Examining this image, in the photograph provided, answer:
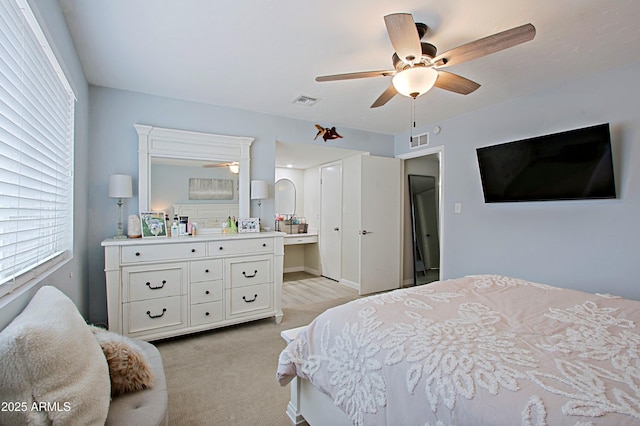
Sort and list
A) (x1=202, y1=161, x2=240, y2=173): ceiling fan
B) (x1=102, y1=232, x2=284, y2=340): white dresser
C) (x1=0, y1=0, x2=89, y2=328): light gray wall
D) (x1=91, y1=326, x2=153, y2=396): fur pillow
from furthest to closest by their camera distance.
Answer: (x1=202, y1=161, x2=240, y2=173): ceiling fan
(x1=102, y1=232, x2=284, y2=340): white dresser
(x1=0, y1=0, x2=89, y2=328): light gray wall
(x1=91, y1=326, x2=153, y2=396): fur pillow

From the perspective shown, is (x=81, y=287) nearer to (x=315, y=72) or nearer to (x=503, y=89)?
(x=315, y=72)

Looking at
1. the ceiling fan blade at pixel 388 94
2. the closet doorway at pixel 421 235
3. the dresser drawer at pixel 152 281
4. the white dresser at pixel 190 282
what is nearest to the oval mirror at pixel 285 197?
the closet doorway at pixel 421 235

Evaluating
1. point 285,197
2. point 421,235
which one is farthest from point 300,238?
point 421,235

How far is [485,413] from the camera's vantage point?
2.93ft

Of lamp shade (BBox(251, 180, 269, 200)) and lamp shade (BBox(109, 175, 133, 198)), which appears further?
lamp shade (BBox(251, 180, 269, 200))

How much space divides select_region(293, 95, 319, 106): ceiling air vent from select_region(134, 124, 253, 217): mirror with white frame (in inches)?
27.1

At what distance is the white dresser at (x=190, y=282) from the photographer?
257cm

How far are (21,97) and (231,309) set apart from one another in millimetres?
2346

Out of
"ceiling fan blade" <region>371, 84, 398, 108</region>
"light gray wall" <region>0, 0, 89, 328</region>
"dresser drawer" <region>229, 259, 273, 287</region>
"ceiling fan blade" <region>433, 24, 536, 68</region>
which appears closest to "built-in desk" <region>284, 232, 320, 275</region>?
"dresser drawer" <region>229, 259, 273, 287</region>

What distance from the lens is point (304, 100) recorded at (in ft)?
10.4

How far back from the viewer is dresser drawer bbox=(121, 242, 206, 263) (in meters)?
2.59

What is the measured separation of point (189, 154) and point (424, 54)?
242 centimetres

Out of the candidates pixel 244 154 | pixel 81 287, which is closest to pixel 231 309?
pixel 81 287

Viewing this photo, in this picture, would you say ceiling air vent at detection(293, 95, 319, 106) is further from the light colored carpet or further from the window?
the light colored carpet
